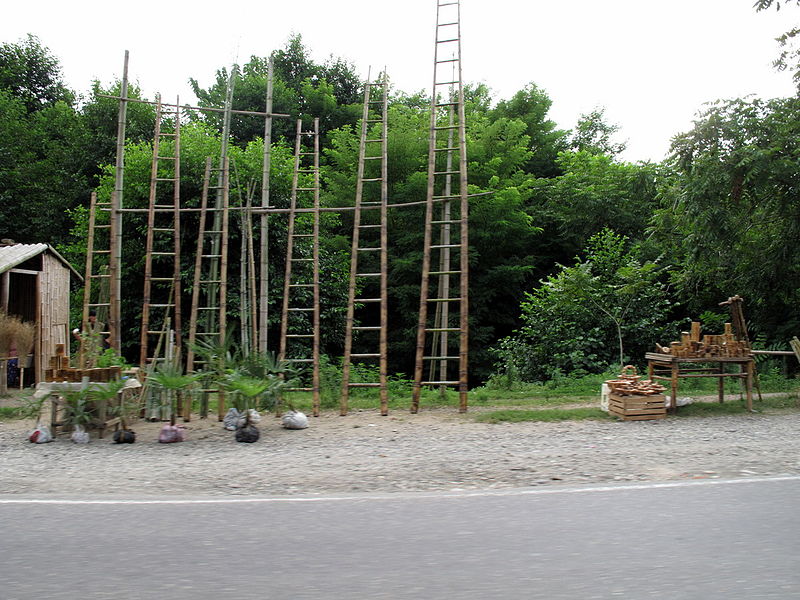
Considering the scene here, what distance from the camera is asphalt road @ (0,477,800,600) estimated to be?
414cm

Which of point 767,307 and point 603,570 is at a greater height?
point 767,307

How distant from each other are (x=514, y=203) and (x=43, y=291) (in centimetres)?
1565

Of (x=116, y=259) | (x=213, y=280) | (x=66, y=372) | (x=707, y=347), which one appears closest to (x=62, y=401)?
(x=66, y=372)

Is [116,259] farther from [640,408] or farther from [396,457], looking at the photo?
[640,408]

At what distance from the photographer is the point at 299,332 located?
2014 cm

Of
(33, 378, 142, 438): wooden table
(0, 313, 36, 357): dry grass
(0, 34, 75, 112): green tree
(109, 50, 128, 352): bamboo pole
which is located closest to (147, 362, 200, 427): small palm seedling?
(33, 378, 142, 438): wooden table

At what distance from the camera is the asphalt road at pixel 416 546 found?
414 centimetres

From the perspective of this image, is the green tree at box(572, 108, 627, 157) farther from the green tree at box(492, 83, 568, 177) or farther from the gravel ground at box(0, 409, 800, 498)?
the gravel ground at box(0, 409, 800, 498)

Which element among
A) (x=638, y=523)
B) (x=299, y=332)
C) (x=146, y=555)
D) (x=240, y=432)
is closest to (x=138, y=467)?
(x=240, y=432)

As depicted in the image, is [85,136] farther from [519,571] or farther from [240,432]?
[519,571]

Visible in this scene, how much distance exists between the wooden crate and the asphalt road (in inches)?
190

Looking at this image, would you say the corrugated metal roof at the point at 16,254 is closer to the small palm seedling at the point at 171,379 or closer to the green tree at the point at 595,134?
the small palm seedling at the point at 171,379

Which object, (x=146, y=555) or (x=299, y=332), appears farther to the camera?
(x=299, y=332)

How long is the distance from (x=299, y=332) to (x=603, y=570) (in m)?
16.3
